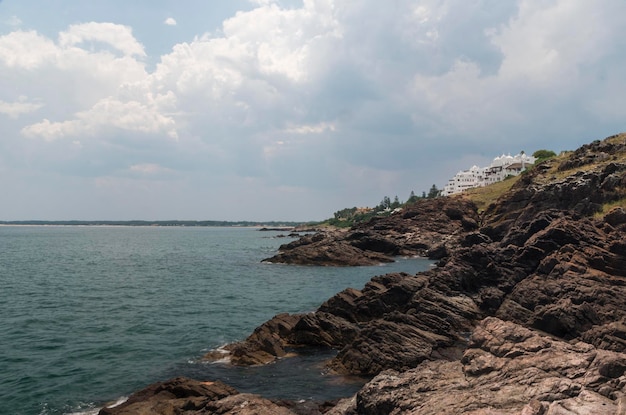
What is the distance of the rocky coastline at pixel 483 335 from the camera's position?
490 inches

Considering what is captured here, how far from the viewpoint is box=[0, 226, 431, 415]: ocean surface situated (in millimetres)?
23125

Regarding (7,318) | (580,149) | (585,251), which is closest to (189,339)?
(7,318)

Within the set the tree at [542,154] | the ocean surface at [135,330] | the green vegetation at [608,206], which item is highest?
the tree at [542,154]

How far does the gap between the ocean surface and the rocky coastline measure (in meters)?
2.63

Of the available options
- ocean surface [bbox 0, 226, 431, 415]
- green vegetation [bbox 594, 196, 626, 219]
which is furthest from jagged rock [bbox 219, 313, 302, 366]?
green vegetation [bbox 594, 196, 626, 219]

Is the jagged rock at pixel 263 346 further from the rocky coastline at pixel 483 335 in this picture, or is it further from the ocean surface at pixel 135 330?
the ocean surface at pixel 135 330

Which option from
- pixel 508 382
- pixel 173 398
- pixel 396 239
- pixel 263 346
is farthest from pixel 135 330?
pixel 396 239

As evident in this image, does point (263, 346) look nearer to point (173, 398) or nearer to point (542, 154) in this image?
point (173, 398)

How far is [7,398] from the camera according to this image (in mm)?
21969

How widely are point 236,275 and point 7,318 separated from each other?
1416 inches

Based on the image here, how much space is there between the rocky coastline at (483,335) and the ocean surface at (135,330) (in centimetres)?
263

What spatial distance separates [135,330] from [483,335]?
2956 centimetres

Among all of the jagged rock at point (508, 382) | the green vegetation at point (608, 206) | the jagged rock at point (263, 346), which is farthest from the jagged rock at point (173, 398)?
the green vegetation at point (608, 206)

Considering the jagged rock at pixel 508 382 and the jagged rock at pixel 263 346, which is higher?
the jagged rock at pixel 508 382
